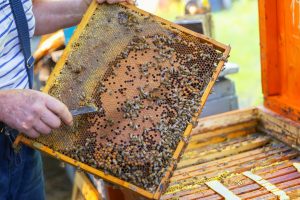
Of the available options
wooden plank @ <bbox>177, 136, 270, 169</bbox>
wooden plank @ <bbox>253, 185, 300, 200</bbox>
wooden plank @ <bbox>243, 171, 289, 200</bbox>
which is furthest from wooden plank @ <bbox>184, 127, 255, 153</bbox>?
wooden plank @ <bbox>253, 185, 300, 200</bbox>

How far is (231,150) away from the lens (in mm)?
3402

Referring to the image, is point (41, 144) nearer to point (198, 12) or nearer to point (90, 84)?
point (90, 84)

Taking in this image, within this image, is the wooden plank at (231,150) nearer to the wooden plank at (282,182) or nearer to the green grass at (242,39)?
the wooden plank at (282,182)

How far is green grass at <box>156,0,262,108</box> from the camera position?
7.88 meters

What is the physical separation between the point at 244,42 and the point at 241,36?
1.21 ft

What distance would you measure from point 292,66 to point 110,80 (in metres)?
1.33

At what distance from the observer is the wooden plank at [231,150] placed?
10.9 ft

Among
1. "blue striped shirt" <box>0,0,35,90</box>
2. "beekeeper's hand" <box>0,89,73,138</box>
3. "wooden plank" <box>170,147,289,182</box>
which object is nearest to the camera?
"beekeeper's hand" <box>0,89,73,138</box>

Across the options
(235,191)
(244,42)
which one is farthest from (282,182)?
(244,42)

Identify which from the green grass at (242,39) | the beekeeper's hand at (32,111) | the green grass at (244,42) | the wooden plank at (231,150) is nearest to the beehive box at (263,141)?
the wooden plank at (231,150)

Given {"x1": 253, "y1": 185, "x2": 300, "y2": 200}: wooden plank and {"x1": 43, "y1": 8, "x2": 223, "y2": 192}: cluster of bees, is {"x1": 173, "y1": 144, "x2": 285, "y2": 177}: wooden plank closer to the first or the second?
{"x1": 253, "y1": 185, "x2": 300, "y2": 200}: wooden plank

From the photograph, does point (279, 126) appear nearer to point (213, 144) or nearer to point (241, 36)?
point (213, 144)

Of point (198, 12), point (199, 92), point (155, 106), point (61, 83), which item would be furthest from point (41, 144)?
point (198, 12)

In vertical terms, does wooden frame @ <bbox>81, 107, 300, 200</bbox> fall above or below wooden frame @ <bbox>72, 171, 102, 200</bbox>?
above
